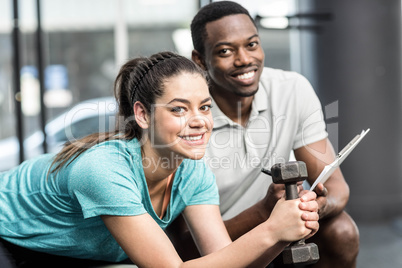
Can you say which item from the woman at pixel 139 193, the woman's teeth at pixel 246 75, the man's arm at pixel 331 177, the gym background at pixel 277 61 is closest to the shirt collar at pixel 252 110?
the woman's teeth at pixel 246 75

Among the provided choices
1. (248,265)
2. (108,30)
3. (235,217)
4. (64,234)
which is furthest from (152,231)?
(108,30)

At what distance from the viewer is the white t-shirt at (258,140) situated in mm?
2121

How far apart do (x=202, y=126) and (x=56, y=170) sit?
1.58ft

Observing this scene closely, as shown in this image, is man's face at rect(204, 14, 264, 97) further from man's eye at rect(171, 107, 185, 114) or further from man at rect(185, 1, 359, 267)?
man's eye at rect(171, 107, 185, 114)

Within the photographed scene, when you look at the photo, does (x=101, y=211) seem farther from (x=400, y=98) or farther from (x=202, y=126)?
(x=400, y=98)

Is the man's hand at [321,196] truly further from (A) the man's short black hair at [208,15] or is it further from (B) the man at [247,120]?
(A) the man's short black hair at [208,15]

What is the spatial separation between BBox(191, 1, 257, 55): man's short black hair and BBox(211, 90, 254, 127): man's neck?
0.72 ft

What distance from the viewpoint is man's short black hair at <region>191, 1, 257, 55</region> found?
2.21 m

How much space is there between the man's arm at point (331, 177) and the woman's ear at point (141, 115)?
2.20 feet

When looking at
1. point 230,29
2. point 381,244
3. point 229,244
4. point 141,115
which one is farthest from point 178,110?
point 381,244

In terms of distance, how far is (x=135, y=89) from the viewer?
5.60ft

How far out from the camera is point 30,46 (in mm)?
4812

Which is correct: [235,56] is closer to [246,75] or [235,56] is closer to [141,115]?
[246,75]

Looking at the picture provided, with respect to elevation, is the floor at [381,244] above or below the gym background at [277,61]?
below
